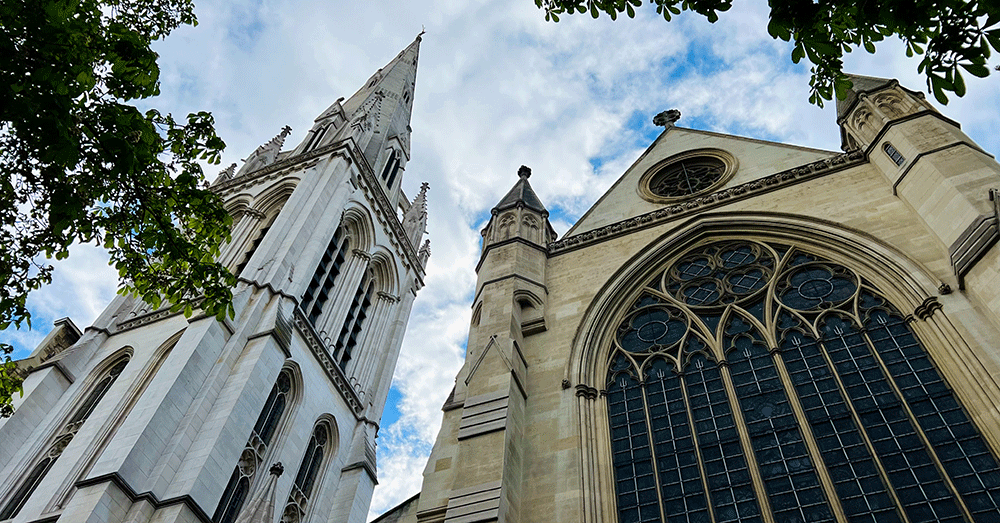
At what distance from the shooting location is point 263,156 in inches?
1283

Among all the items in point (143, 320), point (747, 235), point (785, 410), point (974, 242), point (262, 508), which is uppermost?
point (143, 320)

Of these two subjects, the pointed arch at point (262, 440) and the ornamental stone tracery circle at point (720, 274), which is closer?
the ornamental stone tracery circle at point (720, 274)

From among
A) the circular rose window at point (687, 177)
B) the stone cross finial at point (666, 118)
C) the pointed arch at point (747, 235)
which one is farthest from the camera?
the stone cross finial at point (666, 118)

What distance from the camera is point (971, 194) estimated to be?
9617 mm

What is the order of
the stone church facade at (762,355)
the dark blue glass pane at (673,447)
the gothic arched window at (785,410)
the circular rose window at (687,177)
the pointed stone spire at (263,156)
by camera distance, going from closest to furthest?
the gothic arched window at (785,410) → the stone church facade at (762,355) → the dark blue glass pane at (673,447) → the circular rose window at (687,177) → the pointed stone spire at (263,156)

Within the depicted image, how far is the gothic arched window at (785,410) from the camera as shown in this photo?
7.63m

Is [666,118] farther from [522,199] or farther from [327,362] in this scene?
[327,362]

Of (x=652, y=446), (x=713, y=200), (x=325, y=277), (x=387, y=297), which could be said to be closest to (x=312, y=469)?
(x=325, y=277)

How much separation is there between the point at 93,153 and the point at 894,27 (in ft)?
21.2

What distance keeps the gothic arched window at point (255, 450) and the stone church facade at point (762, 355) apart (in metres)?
7.90

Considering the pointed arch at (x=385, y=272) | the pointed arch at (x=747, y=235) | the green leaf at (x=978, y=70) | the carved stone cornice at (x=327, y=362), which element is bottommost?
the green leaf at (x=978, y=70)

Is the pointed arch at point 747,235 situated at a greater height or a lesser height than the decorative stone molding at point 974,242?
greater

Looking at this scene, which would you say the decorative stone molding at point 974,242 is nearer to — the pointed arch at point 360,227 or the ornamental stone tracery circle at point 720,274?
the ornamental stone tracery circle at point 720,274

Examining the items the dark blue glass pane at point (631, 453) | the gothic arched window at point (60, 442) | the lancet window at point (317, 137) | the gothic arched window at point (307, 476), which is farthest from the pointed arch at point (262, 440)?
the lancet window at point (317, 137)
